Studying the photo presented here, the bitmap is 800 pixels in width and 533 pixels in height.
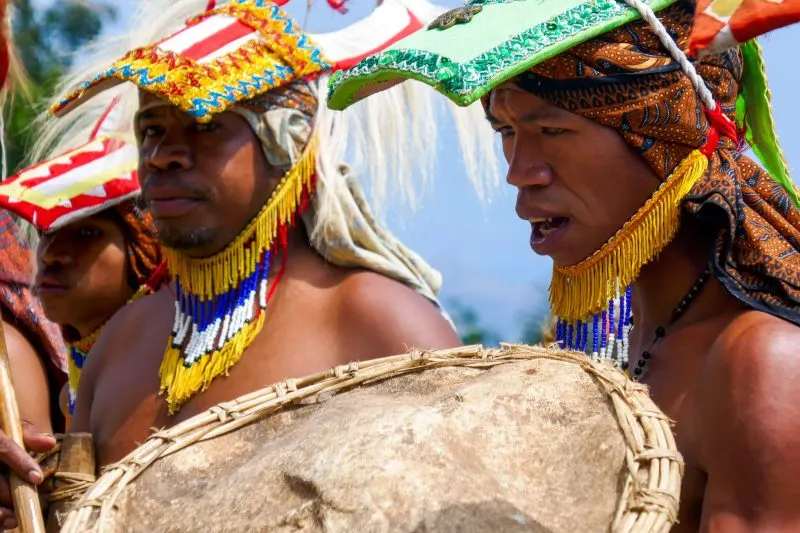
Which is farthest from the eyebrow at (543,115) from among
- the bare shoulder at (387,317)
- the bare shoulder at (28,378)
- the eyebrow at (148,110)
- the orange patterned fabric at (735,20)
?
the bare shoulder at (28,378)

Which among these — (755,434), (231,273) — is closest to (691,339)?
(755,434)

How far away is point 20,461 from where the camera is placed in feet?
8.41

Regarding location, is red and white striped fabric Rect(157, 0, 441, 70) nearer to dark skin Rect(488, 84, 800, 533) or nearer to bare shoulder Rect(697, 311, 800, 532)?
dark skin Rect(488, 84, 800, 533)

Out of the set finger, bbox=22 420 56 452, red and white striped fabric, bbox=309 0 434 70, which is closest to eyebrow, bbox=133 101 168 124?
red and white striped fabric, bbox=309 0 434 70

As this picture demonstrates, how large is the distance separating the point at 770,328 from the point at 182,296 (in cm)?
212

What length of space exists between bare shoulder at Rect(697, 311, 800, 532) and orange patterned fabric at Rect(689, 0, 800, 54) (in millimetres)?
532

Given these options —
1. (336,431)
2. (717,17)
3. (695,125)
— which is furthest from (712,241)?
(336,431)

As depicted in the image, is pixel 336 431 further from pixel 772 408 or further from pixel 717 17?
pixel 717 17

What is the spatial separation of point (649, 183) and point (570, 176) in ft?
0.51

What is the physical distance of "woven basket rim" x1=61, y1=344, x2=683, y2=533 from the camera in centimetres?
169

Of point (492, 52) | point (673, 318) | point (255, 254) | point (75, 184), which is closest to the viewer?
point (492, 52)

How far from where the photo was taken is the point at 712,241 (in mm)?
2277

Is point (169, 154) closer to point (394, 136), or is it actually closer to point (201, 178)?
point (201, 178)

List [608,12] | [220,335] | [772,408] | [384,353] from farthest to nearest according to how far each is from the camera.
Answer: [220,335] < [384,353] < [608,12] < [772,408]
